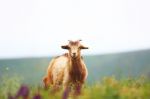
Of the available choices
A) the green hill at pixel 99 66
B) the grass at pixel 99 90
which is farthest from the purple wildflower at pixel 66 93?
the green hill at pixel 99 66

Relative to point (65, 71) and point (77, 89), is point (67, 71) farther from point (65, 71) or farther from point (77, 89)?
point (77, 89)

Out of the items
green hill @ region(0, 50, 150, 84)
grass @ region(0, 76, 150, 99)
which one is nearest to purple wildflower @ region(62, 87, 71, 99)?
grass @ region(0, 76, 150, 99)

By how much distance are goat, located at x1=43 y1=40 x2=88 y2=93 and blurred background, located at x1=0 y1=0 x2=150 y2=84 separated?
0.04 meters

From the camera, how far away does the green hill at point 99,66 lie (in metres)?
3.17

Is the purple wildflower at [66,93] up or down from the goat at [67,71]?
down

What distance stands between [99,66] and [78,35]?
215mm

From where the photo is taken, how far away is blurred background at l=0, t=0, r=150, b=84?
3.20 meters

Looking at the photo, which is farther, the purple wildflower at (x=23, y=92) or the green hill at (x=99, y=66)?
the green hill at (x=99, y=66)

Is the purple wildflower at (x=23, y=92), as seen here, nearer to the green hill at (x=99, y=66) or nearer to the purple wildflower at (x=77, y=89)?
the green hill at (x=99, y=66)

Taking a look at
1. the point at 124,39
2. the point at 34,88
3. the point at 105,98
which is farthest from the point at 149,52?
the point at 34,88

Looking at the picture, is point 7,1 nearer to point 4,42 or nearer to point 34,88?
point 4,42

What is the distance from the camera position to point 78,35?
3.25 metres

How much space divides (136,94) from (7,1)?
90 centimetres

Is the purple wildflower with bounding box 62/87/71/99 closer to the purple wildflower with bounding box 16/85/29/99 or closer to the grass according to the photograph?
the grass
